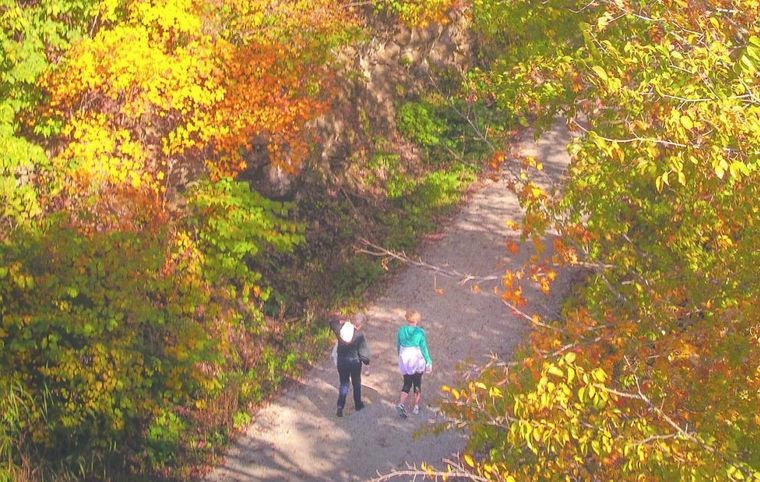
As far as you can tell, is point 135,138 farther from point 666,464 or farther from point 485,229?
point 666,464

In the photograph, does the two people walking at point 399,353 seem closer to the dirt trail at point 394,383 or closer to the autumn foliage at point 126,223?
the dirt trail at point 394,383

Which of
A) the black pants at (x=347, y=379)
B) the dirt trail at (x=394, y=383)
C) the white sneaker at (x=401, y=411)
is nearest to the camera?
the dirt trail at (x=394, y=383)

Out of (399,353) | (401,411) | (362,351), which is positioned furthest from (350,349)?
(401,411)

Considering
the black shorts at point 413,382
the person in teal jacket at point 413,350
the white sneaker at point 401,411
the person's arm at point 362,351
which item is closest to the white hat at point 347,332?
the person's arm at point 362,351

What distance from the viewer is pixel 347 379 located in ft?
39.7

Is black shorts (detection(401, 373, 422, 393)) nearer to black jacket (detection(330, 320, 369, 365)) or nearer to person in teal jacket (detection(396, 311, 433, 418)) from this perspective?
person in teal jacket (detection(396, 311, 433, 418))

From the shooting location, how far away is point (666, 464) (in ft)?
21.4

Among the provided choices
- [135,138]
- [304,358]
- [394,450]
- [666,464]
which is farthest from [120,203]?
[666,464]

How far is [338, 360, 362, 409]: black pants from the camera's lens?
11922 millimetres

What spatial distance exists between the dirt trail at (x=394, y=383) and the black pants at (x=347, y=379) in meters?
0.29

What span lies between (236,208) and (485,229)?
21.0 feet

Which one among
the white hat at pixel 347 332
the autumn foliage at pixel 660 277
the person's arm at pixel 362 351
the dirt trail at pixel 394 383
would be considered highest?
the autumn foliage at pixel 660 277

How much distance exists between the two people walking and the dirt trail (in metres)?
0.54

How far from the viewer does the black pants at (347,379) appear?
11922 mm
